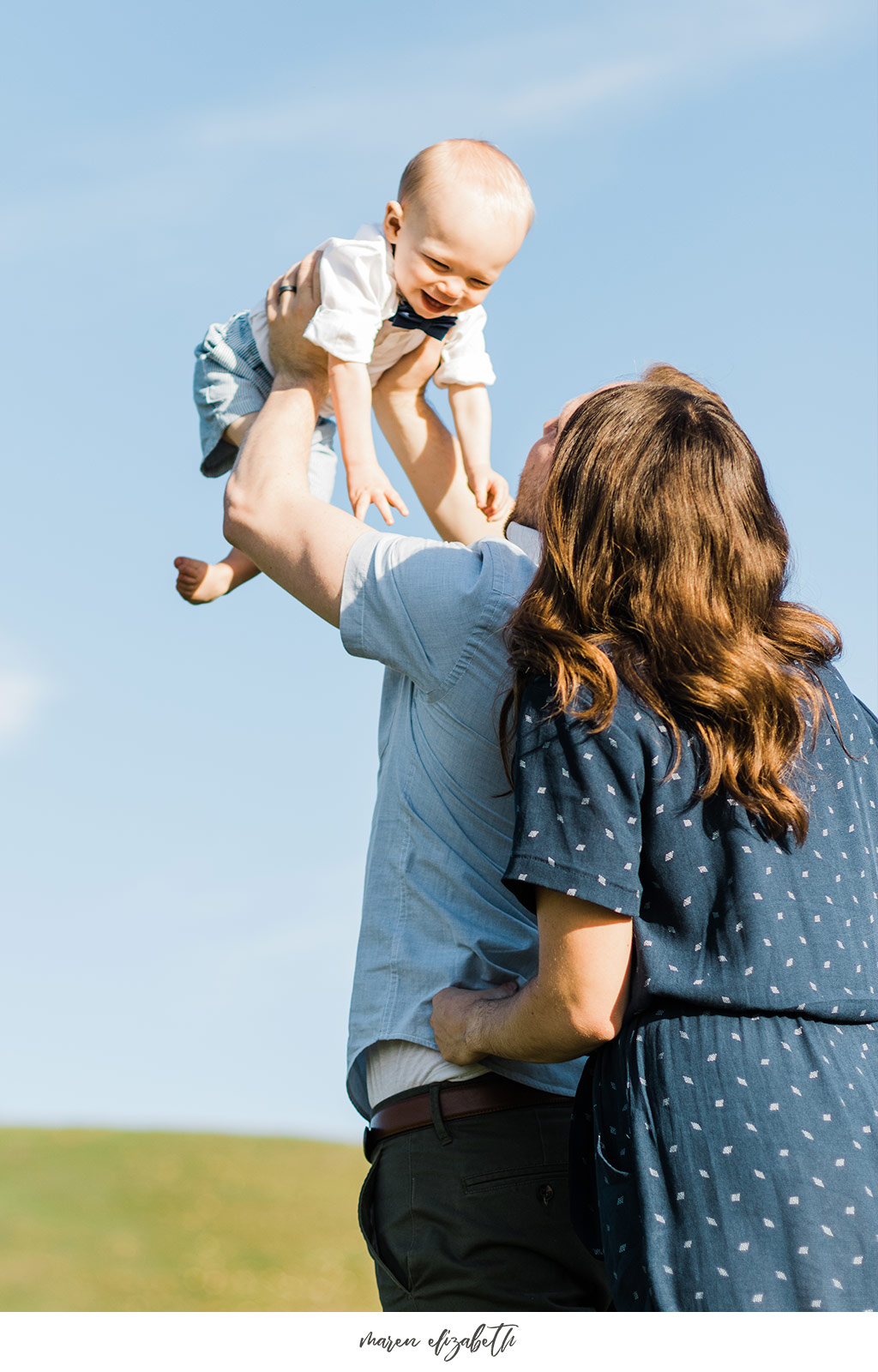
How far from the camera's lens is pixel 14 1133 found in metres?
20.5

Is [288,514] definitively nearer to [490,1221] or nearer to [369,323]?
[369,323]

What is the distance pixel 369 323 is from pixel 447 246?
0.37 meters

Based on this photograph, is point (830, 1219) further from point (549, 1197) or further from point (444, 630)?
point (444, 630)

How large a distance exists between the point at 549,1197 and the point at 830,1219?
1.77 ft

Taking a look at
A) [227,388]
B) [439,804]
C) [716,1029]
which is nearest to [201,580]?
[227,388]

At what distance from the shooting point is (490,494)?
3166 mm

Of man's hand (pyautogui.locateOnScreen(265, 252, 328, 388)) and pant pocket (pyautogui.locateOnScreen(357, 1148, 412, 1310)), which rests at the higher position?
man's hand (pyautogui.locateOnScreen(265, 252, 328, 388))

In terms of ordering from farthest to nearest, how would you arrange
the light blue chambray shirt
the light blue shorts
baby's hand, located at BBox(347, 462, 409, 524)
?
the light blue shorts
baby's hand, located at BBox(347, 462, 409, 524)
the light blue chambray shirt

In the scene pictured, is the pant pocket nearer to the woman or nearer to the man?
the man

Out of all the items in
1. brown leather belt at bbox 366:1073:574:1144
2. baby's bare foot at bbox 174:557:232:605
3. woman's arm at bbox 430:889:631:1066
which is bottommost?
brown leather belt at bbox 366:1073:574:1144

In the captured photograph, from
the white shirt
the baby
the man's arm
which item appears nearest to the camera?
the man's arm

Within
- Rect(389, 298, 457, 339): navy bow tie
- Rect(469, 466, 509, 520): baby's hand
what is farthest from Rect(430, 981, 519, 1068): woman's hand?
Rect(389, 298, 457, 339): navy bow tie

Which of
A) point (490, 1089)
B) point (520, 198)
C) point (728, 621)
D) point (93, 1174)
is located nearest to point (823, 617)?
point (728, 621)

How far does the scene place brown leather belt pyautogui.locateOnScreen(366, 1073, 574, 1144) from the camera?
6.41ft
